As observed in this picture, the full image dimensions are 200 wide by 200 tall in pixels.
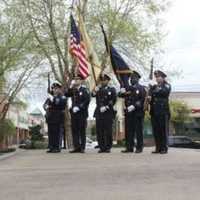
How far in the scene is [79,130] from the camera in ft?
51.1

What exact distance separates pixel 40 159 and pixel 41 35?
17045 millimetres

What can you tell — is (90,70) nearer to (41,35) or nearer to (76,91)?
(76,91)

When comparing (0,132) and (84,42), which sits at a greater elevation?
(84,42)

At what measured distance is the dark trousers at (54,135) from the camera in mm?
16344

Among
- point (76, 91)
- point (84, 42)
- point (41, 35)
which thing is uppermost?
point (41, 35)

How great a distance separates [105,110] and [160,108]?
1387mm

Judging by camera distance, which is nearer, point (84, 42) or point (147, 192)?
point (147, 192)

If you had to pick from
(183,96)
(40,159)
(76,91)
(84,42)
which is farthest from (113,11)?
(183,96)

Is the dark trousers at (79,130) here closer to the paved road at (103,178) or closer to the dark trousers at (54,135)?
the dark trousers at (54,135)

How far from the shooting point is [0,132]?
3120 centimetres

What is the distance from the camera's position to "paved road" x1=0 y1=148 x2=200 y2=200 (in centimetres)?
845

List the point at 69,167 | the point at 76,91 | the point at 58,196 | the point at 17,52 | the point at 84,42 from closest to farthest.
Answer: the point at 58,196 → the point at 69,167 → the point at 76,91 → the point at 84,42 → the point at 17,52

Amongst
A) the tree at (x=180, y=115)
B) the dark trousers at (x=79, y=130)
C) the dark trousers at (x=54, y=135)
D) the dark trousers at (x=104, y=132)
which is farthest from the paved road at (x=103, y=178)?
the tree at (x=180, y=115)

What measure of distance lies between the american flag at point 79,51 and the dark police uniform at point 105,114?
2.05 metres
